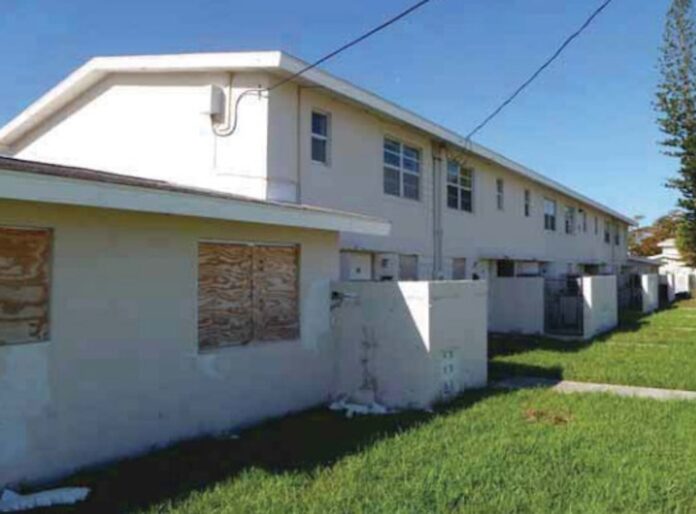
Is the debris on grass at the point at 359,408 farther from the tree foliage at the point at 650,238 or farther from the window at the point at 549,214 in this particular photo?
the tree foliage at the point at 650,238

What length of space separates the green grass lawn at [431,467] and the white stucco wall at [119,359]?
0.35 meters

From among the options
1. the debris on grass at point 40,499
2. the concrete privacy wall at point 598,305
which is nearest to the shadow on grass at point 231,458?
the debris on grass at point 40,499

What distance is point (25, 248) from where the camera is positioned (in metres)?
6.20

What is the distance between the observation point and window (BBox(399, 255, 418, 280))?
15.3 meters

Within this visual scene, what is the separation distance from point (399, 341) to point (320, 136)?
171 inches

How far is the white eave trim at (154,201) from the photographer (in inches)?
220

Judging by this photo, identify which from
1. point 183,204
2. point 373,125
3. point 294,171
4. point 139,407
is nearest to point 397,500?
point 139,407

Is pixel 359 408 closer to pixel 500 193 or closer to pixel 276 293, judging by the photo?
pixel 276 293

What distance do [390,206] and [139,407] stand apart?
333 inches

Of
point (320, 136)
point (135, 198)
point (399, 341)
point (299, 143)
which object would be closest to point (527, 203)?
point (320, 136)

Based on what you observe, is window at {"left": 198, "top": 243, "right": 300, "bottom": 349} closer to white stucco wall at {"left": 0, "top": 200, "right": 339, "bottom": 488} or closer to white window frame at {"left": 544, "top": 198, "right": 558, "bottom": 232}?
white stucco wall at {"left": 0, "top": 200, "right": 339, "bottom": 488}

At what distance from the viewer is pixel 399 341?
988 centimetres

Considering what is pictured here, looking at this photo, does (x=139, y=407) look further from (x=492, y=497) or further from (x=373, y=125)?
(x=373, y=125)

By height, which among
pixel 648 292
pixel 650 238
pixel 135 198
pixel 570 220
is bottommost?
pixel 648 292
